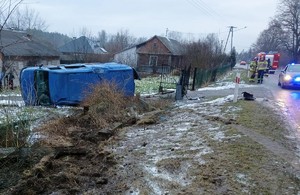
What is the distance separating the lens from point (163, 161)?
5.45m

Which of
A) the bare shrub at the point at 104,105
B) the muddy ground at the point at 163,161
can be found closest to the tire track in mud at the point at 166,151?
the muddy ground at the point at 163,161

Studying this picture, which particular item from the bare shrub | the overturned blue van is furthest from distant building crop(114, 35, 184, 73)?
the bare shrub

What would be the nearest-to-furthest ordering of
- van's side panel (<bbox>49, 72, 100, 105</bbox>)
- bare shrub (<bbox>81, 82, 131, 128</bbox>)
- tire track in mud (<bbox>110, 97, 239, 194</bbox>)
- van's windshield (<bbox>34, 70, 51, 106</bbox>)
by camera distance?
1. tire track in mud (<bbox>110, 97, 239, 194</bbox>)
2. bare shrub (<bbox>81, 82, 131, 128</bbox>)
3. van's side panel (<bbox>49, 72, 100, 105</bbox>)
4. van's windshield (<bbox>34, 70, 51, 106</bbox>)

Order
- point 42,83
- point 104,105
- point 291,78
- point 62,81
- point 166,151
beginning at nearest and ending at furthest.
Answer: point 166,151
point 104,105
point 62,81
point 42,83
point 291,78

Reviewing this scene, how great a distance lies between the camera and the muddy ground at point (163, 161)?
441 cm

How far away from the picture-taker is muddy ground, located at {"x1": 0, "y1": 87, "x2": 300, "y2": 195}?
14.5ft


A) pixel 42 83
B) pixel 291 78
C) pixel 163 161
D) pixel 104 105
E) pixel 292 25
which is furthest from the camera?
pixel 292 25

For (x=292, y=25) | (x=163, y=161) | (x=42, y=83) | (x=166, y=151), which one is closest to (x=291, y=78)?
(x=42, y=83)

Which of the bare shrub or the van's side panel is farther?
the van's side panel

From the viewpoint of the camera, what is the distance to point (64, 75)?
13.7m

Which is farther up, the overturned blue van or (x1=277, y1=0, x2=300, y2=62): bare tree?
(x1=277, y1=0, x2=300, y2=62): bare tree

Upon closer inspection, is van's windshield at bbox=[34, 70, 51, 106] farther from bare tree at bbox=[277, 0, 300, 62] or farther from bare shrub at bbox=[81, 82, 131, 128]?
bare tree at bbox=[277, 0, 300, 62]

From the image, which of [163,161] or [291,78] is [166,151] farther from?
[291,78]

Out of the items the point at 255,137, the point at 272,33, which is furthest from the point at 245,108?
the point at 272,33
